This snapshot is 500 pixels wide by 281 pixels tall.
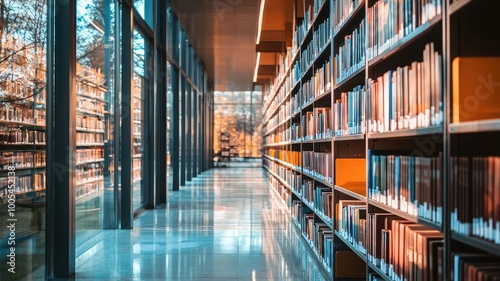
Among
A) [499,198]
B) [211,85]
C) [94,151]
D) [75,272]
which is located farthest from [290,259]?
[211,85]

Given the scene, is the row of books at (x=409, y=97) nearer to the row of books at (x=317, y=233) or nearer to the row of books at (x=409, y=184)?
the row of books at (x=409, y=184)

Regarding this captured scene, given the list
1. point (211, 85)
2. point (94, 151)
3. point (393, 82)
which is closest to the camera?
point (393, 82)

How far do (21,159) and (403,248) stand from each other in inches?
112

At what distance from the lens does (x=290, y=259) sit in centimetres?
528

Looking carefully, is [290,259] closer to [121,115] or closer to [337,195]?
[337,195]

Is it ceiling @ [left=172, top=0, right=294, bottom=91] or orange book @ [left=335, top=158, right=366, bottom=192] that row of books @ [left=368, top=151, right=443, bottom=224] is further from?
ceiling @ [left=172, top=0, right=294, bottom=91]

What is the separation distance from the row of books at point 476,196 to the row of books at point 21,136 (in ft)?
10.0

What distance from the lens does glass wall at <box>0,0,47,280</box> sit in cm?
373

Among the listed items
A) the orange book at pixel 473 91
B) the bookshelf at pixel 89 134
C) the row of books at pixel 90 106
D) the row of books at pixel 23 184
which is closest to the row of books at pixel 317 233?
the row of books at pixel 23 184

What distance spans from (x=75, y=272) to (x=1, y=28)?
2.18 m

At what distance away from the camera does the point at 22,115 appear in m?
3.99

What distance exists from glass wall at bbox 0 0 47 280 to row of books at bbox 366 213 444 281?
98.3 inches

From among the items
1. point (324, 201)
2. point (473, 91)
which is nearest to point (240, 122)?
point (324, 201)

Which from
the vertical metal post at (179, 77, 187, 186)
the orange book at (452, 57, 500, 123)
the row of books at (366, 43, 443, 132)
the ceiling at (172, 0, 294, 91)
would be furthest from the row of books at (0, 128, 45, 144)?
the vertical metal post at (179, 77, 187, 186)
